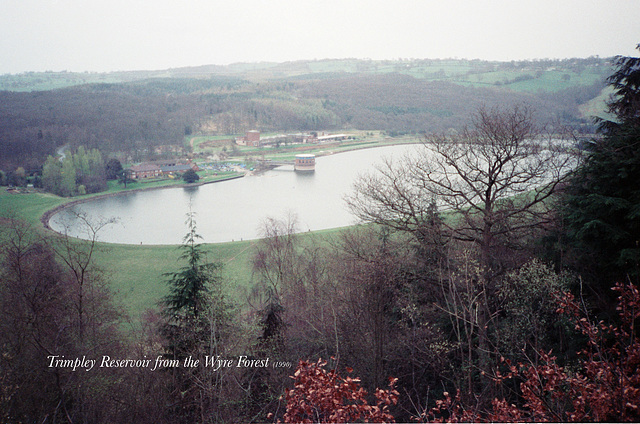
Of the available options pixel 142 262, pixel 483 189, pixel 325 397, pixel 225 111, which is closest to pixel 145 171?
pixel 142 262

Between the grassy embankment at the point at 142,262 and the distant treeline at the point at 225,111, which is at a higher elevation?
the distant treeline at the point at 225,111

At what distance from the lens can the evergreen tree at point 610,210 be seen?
5.34 meters

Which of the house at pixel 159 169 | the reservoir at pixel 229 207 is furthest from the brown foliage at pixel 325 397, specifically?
the house at pixel 159 169

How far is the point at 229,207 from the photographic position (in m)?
26.8

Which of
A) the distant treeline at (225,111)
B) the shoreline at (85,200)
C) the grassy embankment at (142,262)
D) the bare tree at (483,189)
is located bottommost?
the shoreline at (85,200)

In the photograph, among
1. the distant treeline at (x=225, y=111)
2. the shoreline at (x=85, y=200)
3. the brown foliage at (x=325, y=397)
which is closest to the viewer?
the brown foliage at (x=325, y=397)

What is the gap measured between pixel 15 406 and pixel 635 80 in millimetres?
10093

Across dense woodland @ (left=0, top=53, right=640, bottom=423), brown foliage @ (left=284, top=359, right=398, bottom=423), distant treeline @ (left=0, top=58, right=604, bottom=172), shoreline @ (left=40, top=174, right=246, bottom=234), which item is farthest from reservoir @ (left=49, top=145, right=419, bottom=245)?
brown foliage @ (left=284, top=359, right=398, bottom=423)

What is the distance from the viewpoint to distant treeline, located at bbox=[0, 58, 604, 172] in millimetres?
30844

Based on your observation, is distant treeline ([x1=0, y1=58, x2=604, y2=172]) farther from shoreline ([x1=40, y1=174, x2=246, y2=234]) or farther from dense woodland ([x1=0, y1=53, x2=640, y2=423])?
dense woodland ([x1=0, y1=53, x2=640, y2=423])

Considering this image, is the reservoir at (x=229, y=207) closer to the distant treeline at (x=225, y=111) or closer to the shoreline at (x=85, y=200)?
the shoreline at (x=85, y=200)

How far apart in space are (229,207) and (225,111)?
29814 mm

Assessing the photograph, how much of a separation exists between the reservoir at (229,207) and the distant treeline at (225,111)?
7.09 metres

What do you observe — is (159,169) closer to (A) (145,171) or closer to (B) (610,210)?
(A) (145,171)
